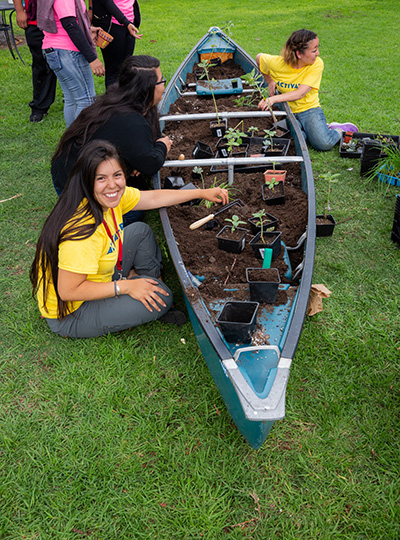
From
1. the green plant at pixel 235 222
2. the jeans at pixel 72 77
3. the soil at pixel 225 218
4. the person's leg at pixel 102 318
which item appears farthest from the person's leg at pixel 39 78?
the person's leg at pixel 102 318

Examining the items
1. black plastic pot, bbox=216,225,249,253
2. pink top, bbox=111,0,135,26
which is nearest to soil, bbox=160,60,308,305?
black plastic pot, bbox=216,225,249,253

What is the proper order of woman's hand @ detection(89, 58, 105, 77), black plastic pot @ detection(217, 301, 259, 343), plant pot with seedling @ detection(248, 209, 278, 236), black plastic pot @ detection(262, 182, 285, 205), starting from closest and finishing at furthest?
black plastic pot @ detection(217, 301, 259, 343) < plant pot with seedling @ detection(248, 209, 278, 236) < black plastic pot @ detection(262, 182, 285, 205) < woman's hand @ detection(89, 58, 105, 77)

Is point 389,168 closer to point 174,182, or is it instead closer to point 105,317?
point 174,182

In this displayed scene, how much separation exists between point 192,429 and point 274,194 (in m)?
2.07

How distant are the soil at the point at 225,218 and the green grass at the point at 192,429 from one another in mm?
512

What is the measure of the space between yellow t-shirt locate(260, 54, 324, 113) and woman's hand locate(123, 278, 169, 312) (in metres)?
3.63

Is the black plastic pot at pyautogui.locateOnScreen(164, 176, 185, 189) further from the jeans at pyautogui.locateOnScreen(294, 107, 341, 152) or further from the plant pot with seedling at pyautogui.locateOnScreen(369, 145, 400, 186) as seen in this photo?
the jeans at pyautogui.locateOnScreen(294, 107, 341, 152)

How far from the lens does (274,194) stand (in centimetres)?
368

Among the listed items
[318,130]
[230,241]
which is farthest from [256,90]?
[230,241]

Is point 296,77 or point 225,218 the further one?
point 296,77

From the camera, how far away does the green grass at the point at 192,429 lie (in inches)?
83.4

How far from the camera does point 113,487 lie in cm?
225

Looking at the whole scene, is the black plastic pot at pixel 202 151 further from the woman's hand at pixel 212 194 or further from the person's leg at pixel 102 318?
the person's leg at pixel 102 318

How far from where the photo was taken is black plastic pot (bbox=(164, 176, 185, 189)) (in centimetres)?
376
